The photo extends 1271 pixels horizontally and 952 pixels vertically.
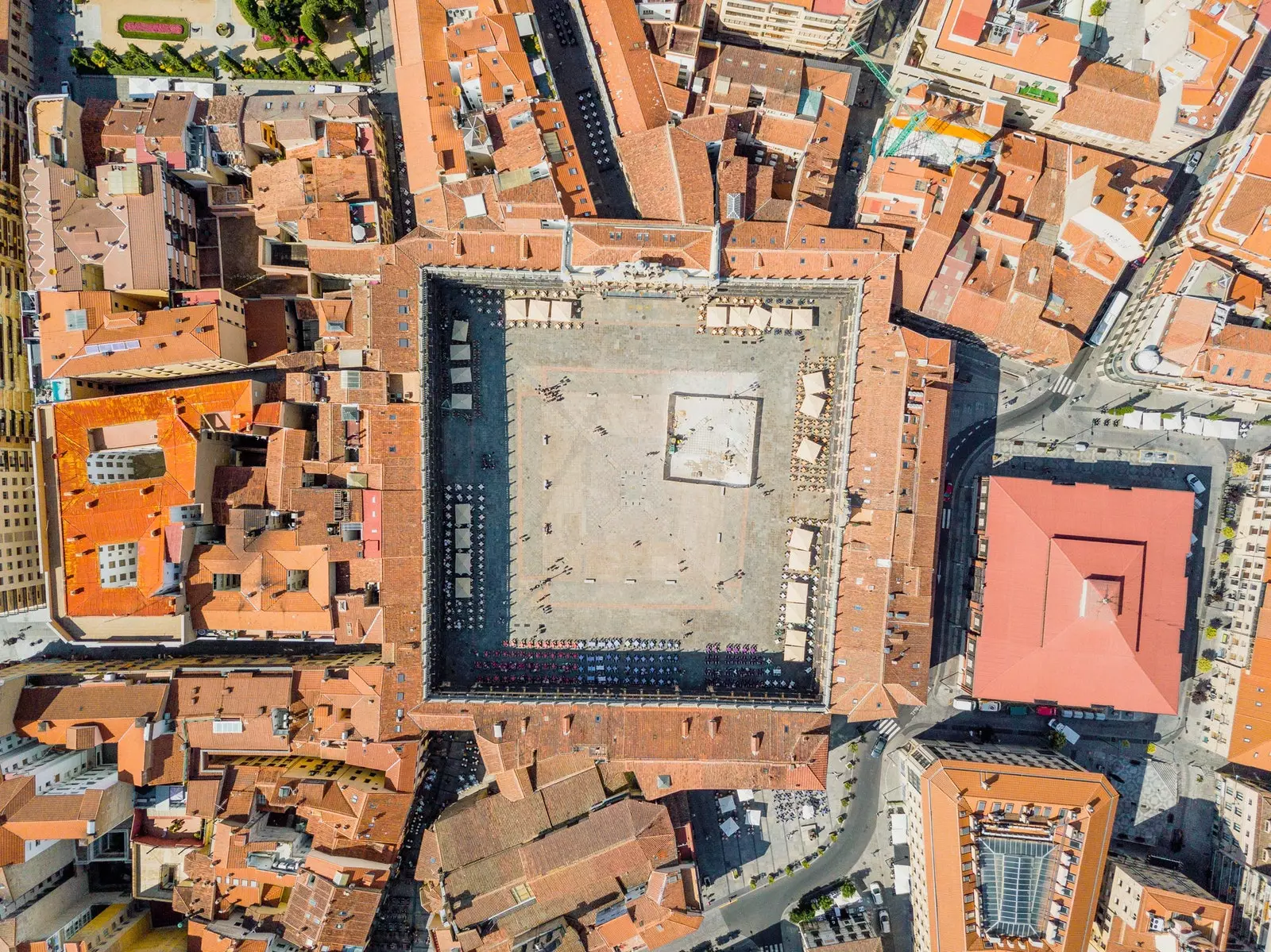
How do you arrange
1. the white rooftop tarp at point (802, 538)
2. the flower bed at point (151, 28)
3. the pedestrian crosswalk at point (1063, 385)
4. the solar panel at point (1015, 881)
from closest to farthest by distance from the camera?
the solar panel at point (1015, 881)
the white rooftop tarp at point (802, 538)
the flower bed at point (151, 28)
the pedestrian crosswalk at point (1063, 385)

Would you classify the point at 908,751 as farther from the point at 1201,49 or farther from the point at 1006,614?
the point at 1201,49

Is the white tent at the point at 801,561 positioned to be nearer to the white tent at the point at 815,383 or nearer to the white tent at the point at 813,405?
the white tent at the point at 813,405

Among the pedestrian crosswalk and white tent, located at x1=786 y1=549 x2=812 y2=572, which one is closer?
white tent, located at x1=786 y1=549 x2=812 y2=572

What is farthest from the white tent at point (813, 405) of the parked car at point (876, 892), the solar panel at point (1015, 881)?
the parked car at point (876, 892)

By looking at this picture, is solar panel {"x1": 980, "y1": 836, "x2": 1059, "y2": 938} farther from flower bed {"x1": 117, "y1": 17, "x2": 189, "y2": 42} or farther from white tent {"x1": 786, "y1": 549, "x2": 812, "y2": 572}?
flower bed {"x1": 117, "y1": 17, "x2": 189, "y2": 42}

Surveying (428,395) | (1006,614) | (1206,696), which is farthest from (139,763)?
(1206,696)

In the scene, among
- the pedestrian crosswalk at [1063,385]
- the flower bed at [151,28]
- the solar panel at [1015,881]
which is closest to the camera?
the solar panel at [1015,881]

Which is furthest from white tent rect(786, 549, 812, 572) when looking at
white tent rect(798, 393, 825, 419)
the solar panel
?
the solar panel
